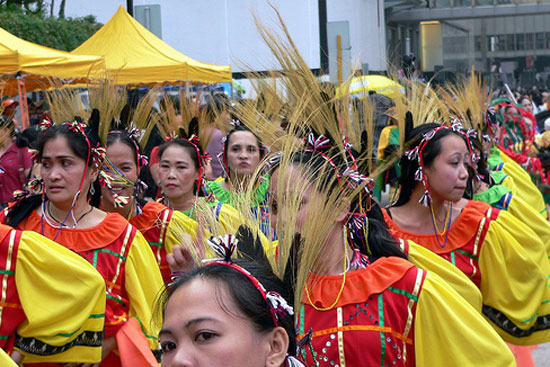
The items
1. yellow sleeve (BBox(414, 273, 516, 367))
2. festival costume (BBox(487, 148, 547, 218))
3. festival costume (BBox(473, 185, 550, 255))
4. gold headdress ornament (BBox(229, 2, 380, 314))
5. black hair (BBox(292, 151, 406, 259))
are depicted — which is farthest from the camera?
festival costume (BBox(487, 148, 547, 218))

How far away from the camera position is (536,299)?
4449mm

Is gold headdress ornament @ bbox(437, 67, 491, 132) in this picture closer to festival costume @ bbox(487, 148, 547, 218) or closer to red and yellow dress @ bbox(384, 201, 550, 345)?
festival costume @ bbox(487, 148, 547, 218)

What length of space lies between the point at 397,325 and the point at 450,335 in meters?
0.19

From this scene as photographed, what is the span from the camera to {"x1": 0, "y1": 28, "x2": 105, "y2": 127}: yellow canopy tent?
9602 mm

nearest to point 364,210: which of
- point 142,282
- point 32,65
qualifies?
point 142,282

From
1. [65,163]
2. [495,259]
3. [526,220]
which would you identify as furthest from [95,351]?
[526,220]

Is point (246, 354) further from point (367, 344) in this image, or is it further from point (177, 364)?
point (367, 344)

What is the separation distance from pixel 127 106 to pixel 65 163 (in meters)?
1.52

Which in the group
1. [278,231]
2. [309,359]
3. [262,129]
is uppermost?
[262,129]

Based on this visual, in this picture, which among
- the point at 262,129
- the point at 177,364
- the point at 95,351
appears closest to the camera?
the point at 177,364

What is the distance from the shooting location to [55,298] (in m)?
3.74

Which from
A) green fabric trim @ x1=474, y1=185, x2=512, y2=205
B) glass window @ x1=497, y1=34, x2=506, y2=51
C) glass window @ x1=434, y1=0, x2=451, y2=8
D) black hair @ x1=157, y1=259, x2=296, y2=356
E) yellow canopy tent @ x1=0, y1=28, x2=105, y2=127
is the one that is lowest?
green fabric trim @ x1=474, y1=185, x2=512, y2=205

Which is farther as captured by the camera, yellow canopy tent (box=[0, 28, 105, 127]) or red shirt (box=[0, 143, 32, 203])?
yellow canopy tent (box=[0, 28, 105, 127])

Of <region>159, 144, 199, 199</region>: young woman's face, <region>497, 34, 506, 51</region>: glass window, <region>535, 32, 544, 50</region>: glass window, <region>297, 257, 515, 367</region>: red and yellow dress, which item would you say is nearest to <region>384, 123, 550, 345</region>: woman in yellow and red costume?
<region>297, 257, 515, 367</region>: red and yellow dress
